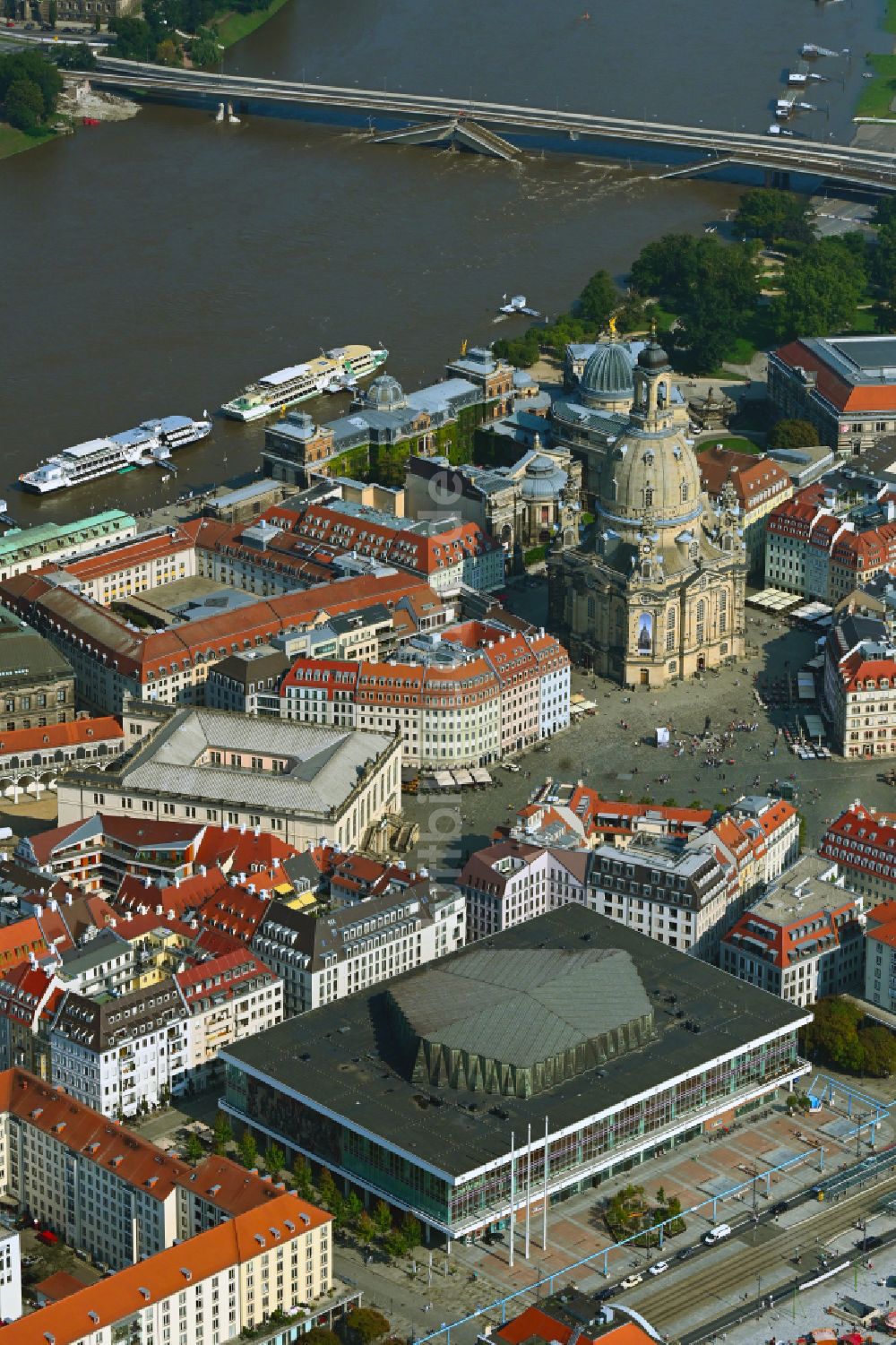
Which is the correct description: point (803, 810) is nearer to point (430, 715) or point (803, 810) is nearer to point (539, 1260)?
point (430, 715)

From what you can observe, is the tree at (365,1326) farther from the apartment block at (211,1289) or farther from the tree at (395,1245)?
the tree at (395,1245)

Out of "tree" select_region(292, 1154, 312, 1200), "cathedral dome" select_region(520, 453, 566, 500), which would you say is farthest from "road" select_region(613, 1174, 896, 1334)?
"cathedral dome" select_region(520, 453, 566, 500)

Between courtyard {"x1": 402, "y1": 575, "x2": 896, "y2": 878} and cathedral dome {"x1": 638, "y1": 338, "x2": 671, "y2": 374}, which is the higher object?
cathedral dome {"x1": 638, "y1": 338, "x2": 671, "y2": 374}

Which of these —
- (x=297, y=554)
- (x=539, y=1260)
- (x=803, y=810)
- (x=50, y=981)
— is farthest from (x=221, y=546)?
(x=539, y=1260)

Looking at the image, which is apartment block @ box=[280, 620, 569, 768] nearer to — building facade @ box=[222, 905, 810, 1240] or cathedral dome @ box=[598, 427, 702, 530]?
cathedral dome @ box=[598, 427, 702, 530]

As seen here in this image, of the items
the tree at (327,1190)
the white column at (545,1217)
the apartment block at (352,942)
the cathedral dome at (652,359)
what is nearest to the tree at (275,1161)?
the tree at (327,1190)

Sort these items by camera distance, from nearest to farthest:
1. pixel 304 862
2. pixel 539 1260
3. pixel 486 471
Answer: pixel 539 1260 → pixel 304 862 → pixel 486 471
